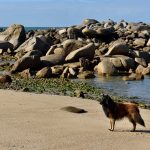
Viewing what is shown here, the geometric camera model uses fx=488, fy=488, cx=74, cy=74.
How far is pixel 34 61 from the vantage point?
28609mm

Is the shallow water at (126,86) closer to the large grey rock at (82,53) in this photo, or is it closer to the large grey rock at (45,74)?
the large grey rock at (45,74)

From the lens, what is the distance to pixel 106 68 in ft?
91.2

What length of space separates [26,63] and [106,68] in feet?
15.1

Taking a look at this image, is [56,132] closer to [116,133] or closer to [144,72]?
[116,133]

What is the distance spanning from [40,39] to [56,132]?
89.9 ft

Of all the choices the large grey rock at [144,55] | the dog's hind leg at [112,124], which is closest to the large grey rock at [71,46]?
the large grey rock at [144,55]

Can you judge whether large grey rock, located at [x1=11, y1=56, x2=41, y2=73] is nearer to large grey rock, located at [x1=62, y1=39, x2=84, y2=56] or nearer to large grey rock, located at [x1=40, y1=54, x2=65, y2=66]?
large grey rock, located at [x1=40, y1=54, x2=65, y2=66]

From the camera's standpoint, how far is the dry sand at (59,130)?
30.6 ft

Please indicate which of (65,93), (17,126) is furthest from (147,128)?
(65,93)

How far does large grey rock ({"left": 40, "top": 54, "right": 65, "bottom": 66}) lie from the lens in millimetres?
29891

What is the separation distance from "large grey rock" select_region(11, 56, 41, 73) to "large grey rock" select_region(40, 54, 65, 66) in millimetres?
916

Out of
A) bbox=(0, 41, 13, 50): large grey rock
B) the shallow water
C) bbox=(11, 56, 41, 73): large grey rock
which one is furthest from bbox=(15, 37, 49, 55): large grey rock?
the shallow water

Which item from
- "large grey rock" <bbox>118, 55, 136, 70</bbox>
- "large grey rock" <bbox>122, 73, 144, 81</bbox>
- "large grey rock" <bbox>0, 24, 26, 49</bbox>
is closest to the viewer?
"large grey rock" <bbox>122, 73, 144, 81</bbox>

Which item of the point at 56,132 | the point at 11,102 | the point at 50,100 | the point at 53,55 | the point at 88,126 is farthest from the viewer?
the point at 53,55
